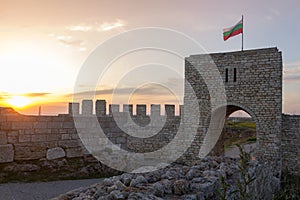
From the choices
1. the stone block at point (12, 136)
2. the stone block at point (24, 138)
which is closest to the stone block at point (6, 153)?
the stone block at point (12, 136)

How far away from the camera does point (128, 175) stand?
4.43 m

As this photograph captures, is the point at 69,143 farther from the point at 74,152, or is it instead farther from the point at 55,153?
the point at 55,153

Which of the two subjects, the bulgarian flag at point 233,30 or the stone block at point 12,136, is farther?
the bulgarian flag at point 233,30

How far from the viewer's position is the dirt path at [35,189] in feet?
19.8

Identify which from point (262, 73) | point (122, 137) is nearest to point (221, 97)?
point (262, 73)

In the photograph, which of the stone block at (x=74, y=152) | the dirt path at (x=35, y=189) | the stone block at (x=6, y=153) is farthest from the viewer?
the stone block at (x=74, y=152)

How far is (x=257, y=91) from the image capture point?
14.6 m

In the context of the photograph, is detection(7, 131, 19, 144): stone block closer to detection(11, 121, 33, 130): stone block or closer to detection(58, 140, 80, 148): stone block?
detection(11, 121, 33, 130): stone block

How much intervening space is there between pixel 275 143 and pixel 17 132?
10.9m

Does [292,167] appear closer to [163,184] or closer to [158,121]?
[158,121]

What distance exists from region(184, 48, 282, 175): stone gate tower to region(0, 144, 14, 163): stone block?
10.0 metres

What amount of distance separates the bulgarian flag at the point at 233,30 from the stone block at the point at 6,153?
1228 centimetres

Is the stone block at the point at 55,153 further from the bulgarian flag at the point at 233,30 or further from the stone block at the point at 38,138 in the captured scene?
the bulgarian flag at the point at 233,30

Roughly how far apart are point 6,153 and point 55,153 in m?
1.19
